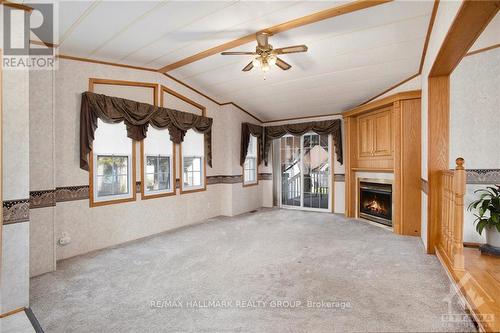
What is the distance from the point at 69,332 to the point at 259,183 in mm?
5627

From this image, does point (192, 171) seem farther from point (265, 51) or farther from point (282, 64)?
point (265, 51)

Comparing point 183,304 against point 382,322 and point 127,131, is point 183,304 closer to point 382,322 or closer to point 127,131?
point 382,322

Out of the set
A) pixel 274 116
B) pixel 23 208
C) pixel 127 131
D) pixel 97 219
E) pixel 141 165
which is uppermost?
pixel 274 116

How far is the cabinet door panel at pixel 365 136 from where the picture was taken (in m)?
5.21

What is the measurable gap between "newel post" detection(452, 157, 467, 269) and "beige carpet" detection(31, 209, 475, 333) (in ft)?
0.96

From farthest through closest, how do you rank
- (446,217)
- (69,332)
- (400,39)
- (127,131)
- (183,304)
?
(127,131), (400,39), (446,217), (183,304), (69,332)

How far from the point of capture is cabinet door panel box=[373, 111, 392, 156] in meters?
4.76

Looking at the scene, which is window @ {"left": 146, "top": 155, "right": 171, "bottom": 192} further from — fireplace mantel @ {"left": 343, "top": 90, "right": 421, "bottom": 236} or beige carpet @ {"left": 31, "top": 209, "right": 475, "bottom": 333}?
fireplace mantel @ {"left": 343, "top": 90, "right": 421, "bottom": 236}

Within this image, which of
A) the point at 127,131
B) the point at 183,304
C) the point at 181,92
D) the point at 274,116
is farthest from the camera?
the point at 274,116

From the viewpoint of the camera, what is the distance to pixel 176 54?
3.78 metres

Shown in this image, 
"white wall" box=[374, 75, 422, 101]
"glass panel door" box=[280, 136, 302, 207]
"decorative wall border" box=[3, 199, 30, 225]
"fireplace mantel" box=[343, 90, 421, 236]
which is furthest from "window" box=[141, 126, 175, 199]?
"white wall" box=[374, 75, 422, 101]

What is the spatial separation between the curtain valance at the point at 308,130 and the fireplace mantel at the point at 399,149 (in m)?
0.74

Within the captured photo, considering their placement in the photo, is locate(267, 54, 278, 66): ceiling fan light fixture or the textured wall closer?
the textured wall

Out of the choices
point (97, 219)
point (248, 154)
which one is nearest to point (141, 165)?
point (97, 219)
